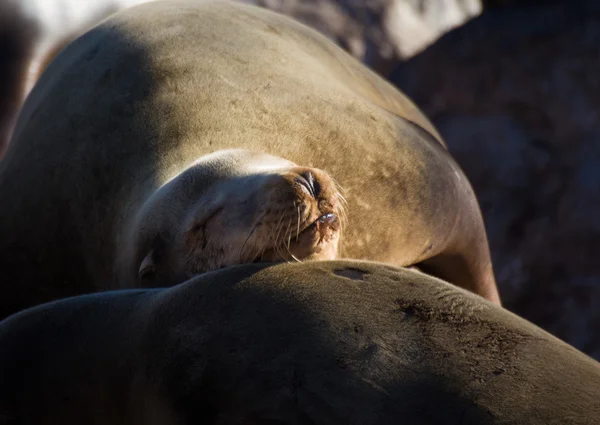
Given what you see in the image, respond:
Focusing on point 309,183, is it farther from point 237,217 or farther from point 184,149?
point 184,149

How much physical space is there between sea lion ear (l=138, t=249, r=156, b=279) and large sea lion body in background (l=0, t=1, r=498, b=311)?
105 mm

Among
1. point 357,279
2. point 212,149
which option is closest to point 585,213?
point 212,149

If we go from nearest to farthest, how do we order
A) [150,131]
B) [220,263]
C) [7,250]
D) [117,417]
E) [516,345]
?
[516,345] < [117,417] < [220,263] < [150,131] < [7,250]

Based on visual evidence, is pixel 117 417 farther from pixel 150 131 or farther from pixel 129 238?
pixel 150 131

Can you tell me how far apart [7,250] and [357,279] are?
2.10 meters

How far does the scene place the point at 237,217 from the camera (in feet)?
10.4

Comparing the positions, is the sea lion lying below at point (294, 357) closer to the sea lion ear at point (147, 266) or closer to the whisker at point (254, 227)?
the whisker at point (254, 227)

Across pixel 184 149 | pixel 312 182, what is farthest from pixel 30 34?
pixel 312 182

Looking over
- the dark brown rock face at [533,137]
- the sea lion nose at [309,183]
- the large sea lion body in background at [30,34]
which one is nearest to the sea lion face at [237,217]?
the sea lion nose at [309,183]

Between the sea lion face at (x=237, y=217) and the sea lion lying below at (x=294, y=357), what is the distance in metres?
0.53

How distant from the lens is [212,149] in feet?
12.2

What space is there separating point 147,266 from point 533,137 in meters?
3.19

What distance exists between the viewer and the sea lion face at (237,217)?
9.94 feet

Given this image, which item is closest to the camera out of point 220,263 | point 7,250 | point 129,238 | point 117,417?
point 117,417
